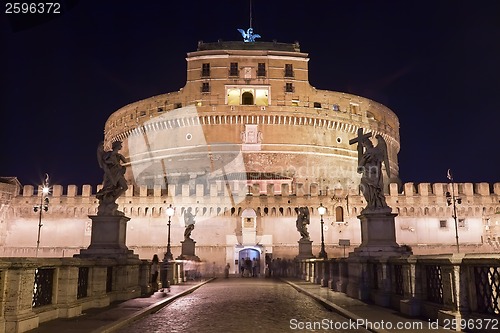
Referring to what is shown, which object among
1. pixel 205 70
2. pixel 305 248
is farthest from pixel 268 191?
pixel 205 70

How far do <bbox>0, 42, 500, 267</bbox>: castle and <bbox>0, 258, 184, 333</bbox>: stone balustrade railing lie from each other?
28781 millimetres

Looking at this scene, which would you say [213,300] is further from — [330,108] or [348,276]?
[330,108]

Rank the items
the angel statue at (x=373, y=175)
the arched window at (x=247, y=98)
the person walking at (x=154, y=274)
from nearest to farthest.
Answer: the angel statue at (x=373, y=175) → the person walking at (x=154, y=274) → the arched window at (x=247, y=98)

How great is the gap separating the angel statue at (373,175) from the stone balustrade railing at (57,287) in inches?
263

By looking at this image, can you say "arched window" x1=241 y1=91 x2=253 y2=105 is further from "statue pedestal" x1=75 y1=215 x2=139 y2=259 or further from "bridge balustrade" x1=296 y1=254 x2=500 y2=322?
"bridge balustrade" x1=296 y1=254 x2=500 y2=322

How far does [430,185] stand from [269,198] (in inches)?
642

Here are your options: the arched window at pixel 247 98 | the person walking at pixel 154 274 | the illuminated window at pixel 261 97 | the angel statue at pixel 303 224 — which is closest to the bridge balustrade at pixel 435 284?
the person walking at pixel 154 274

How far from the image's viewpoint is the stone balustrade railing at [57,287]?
638 centimetres

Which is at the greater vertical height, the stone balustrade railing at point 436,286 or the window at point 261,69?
the window at point 261,69

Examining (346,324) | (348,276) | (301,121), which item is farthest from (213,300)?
(301,121)

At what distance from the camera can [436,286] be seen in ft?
25.1

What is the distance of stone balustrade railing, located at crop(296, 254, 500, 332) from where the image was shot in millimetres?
A: 6316

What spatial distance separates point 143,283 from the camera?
13.8 meters

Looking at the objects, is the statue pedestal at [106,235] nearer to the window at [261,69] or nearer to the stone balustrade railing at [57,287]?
the stone balustrade railing at [57,287]
